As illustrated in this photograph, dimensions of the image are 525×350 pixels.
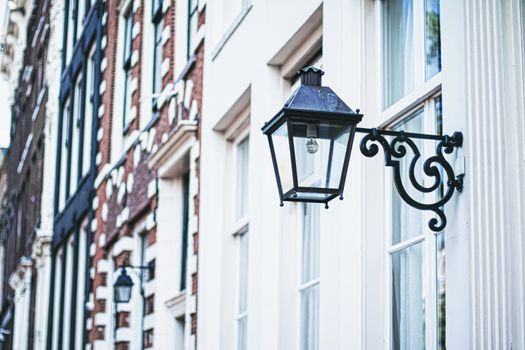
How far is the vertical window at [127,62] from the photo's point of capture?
18992 mm

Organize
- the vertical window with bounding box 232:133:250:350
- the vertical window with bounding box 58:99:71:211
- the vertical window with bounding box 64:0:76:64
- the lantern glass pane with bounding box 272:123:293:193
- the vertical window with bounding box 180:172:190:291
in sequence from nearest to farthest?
the lantern glass pane with bounding box 272:123:293:193
the vertical window with bounding box 232:133:250:350
the vertical window with bounding box 180:172:190:291
the vertical window with bounding box 58:99:71:211
the vertical window with bounding box 64:0:76:64

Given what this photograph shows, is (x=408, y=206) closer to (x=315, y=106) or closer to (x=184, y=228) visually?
(x=315, y=106)

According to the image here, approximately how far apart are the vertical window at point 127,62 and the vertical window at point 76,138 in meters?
4.21

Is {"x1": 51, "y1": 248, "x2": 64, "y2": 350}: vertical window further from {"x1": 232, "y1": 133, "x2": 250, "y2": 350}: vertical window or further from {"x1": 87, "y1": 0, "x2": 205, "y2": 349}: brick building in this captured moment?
{"x1": 232, "y1": 133, "x2": 250, "y2": 350}: vertical window

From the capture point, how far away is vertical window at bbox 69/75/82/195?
941 inches

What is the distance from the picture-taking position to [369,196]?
870 cm

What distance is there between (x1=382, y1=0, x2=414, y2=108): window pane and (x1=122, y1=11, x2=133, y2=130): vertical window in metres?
10.3

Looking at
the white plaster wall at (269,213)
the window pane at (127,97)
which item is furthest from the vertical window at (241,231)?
the window pane at (127,97)

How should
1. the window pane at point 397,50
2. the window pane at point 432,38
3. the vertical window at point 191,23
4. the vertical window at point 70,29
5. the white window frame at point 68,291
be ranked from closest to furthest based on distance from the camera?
the window pane at point 432,38, the window pane at point 397,50, the vertical window at point 191,23, the white window frame at point 68,291, the vertical window at point 70,29

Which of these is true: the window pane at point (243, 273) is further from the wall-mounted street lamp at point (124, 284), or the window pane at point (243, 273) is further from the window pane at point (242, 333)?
the wall-mounted street lamp at point (124, 284)

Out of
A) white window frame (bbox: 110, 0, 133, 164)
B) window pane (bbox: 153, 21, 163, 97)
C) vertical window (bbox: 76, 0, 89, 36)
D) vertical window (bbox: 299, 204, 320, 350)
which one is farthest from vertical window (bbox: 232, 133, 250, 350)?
vertical window (bbox: 76, 0, 89, 36)

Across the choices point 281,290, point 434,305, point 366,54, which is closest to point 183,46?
point 281,290

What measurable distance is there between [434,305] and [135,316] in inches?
387

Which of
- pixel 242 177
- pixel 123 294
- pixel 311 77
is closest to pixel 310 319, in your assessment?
pixel 242 177
